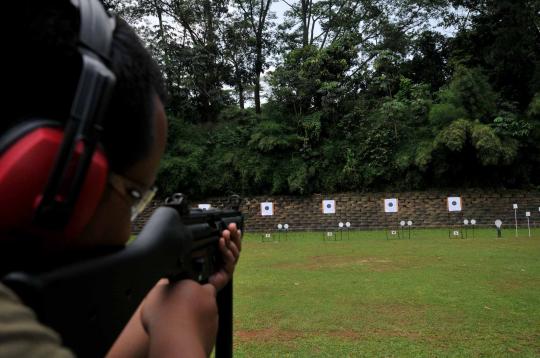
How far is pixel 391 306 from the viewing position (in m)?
3.44

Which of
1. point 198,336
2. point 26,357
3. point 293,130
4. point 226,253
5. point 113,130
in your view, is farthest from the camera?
point 293,130

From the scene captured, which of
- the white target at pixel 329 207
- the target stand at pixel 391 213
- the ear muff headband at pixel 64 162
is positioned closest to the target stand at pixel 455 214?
the target stand at pixel 391 213

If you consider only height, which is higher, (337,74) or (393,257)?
(337,74)

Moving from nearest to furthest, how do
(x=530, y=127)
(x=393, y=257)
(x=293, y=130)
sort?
(x=393, y=257) < (x=530, y=127) < (x=293, y=130)

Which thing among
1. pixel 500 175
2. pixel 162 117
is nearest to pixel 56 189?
pixel 162 117

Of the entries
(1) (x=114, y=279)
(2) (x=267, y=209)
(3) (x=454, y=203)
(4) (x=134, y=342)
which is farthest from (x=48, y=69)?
(2) (x=267, y=209)

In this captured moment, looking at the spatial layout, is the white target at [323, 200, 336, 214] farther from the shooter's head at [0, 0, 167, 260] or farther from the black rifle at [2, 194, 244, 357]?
the shooter's head at [0, 0, 167, 260]

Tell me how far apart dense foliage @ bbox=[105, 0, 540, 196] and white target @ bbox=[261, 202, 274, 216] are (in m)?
1.04

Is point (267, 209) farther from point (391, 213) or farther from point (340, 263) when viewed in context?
point (340, 263)

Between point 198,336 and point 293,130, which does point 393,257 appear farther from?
point 293,130

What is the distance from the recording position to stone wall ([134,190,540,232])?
1266 cm

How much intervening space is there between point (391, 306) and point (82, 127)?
3.41 m

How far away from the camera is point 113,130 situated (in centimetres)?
52

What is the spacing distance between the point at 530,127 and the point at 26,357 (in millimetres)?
15508
